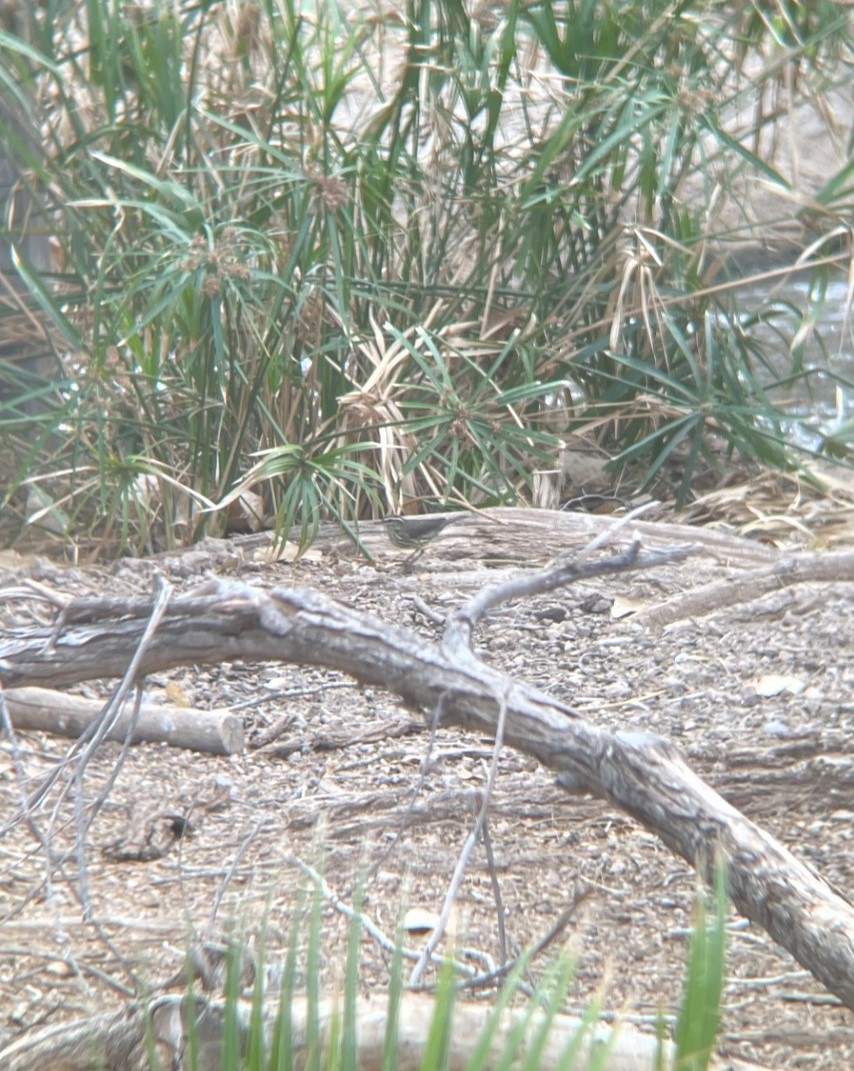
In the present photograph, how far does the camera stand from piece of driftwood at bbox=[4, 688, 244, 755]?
1994 millimetres

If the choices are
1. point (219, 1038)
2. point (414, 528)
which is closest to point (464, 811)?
point (219, 1038)

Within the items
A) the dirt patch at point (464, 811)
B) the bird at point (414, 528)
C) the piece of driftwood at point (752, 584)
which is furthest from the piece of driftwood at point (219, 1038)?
the bird at point (414, 528)

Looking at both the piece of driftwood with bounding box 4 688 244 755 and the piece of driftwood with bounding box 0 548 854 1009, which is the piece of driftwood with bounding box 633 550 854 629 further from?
the piece of driftwood with bounding box 0 548 854 1009

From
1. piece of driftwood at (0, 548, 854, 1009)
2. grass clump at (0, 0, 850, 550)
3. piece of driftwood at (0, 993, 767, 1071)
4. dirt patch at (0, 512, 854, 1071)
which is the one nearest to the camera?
piece of driftwood at (0, 993, 767, 1071)

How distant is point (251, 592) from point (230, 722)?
2.90ft

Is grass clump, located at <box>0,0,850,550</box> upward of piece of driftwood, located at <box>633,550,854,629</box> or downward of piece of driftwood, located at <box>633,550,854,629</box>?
upward

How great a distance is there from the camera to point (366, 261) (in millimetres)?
3096

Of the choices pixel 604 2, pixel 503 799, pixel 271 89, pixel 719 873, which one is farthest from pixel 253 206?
pixel 719 873

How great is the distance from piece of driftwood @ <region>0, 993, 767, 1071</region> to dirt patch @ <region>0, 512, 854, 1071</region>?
74 millimetres

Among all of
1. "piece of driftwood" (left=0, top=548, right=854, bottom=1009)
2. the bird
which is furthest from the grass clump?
"piece of driftwood" (left=0, top=548, right=854, bottom=1009)

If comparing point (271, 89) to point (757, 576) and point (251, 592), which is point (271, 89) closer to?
point (757, 576)

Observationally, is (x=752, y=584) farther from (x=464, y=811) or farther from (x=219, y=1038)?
(x=219, y=1038)

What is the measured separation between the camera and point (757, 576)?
266 cm

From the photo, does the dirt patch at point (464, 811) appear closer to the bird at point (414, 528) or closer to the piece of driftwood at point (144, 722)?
the piece of driftwood at point (144, 722)
